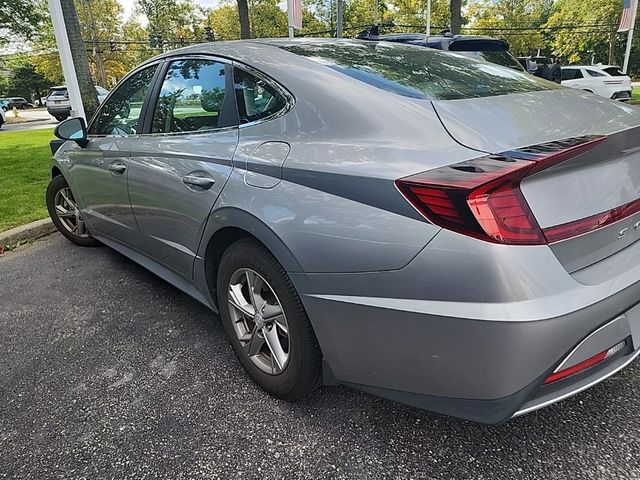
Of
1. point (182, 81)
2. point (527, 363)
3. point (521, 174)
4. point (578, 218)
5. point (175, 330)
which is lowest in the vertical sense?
point (175, 330)

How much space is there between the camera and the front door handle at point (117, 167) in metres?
2.97

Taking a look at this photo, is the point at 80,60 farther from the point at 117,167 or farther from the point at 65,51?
the point at 117,167

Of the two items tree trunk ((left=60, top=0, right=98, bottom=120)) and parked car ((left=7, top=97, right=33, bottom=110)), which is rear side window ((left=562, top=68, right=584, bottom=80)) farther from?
parked car ((left=7, top=97, right=33, bottom=110))

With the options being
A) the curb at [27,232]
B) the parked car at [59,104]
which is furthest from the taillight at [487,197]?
the parked car at [59,104]

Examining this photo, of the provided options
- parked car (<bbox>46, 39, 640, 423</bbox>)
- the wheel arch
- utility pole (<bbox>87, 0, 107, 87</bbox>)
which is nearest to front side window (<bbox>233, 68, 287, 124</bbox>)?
parked car (<bbox>46, 39, 640, 423</bbox>)

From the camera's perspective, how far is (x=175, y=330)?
2.84 metres

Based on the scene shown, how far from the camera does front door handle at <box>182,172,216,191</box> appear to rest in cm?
220

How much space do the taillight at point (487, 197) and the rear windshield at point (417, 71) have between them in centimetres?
50

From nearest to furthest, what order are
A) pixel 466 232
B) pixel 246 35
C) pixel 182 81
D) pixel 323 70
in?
pixel 466 232 < pixel 323 70 < pixel 182 81 < pixel 246 35

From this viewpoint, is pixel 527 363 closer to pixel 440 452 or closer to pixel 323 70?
pixel 440 452

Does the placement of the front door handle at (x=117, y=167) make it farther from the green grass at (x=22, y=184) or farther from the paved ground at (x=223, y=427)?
the green grass at (x=22, y=184)

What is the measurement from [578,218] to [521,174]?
290 millimetres

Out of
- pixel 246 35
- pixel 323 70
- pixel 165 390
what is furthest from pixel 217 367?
pixel 246 35

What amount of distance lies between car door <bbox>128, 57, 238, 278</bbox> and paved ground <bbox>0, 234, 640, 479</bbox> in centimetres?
60
